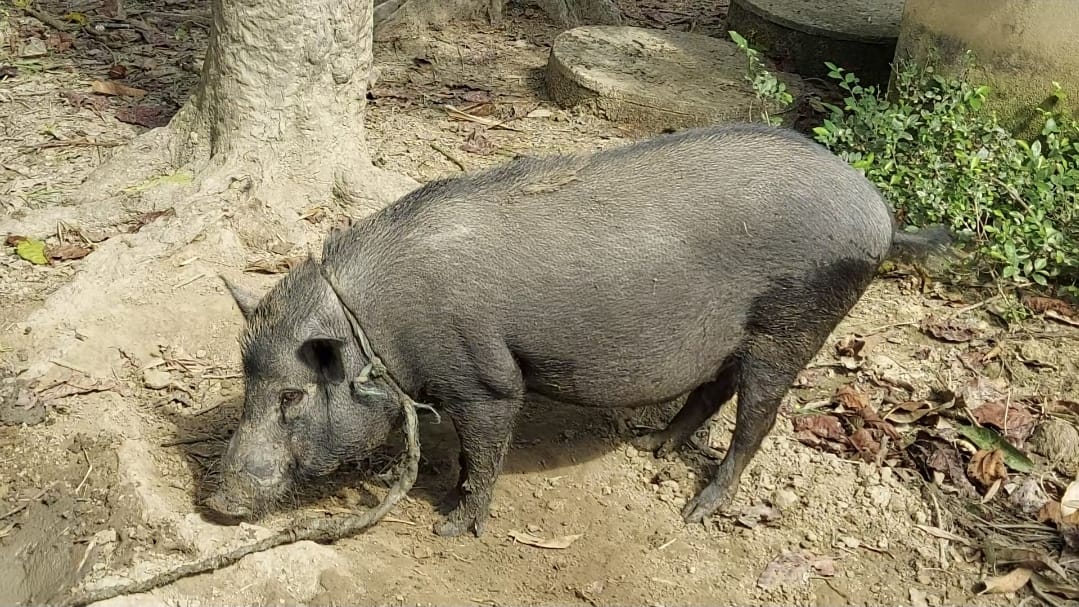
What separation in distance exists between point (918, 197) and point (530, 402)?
2392 mm

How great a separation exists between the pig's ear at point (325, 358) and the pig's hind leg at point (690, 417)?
1.60m

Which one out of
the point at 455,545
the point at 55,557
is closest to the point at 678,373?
the point at 455,545

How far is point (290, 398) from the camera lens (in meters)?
3.78

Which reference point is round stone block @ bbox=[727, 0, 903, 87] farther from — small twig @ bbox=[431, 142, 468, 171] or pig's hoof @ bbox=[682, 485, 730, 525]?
pig's hoof @ bbox=[682, 485, 730, 525]

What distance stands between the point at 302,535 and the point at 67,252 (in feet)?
7.96

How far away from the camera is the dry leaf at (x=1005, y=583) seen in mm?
3912

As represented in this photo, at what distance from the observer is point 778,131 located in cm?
407

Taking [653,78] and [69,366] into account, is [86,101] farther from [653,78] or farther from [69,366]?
[653,78]

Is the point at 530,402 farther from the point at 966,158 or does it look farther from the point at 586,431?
the point at 966,158

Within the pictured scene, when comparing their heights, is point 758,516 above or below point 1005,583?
below

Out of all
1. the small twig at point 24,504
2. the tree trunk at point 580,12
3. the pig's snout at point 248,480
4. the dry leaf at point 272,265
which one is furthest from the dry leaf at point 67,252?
the tree trunk at point 580,12

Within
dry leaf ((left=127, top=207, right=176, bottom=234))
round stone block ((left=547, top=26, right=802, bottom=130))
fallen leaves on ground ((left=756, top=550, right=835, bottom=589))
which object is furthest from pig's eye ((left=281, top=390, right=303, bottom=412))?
round stone block ((left=547, top=26, right=802, bottom=130))

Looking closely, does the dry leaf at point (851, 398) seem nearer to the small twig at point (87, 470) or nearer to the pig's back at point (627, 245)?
the pig's back at point (627, 245)

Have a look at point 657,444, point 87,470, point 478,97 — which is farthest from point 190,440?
point 478,97
